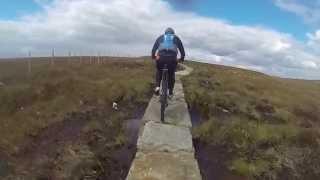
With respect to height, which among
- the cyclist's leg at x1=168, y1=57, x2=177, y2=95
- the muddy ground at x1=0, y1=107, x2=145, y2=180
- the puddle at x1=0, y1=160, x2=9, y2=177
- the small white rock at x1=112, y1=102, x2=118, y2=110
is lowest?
the puddle at x1=0, y1=160, x2=9, y2=177

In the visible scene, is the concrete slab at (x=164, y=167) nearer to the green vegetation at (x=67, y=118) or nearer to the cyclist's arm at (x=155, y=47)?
the green vegetation at (x=67, y=118)

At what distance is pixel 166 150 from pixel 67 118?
5.77 meters

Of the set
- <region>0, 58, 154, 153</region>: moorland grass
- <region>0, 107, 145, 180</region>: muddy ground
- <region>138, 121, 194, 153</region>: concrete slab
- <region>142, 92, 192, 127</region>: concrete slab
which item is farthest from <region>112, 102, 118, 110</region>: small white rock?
<region>138, 121, 194, 153</region>: concrete slab

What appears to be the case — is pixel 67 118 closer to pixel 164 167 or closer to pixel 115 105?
pixel 115 105

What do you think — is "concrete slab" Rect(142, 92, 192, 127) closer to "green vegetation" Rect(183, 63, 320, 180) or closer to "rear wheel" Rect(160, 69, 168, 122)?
"rear wheel" Rect(160, 69, 168, 122)

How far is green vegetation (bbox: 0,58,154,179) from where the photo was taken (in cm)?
1176

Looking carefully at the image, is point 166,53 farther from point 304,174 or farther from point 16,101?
point 16,101

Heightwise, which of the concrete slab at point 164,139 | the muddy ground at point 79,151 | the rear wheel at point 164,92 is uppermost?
the rear wheel at point 164,92

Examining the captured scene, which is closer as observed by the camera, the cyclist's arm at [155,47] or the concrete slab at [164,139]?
the concrete slab at [164,139]

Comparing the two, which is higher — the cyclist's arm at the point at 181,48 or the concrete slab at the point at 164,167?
the cyclist's arm at the point at 181,48

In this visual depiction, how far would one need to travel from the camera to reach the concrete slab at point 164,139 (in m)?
11.9

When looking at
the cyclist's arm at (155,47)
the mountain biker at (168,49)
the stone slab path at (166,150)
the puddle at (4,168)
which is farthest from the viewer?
the cyclist's arm at (155,47)

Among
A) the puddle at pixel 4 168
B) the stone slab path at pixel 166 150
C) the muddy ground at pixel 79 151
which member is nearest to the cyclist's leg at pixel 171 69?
the stone slab path at pixel 166 150

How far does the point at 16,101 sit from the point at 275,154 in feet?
37.9
